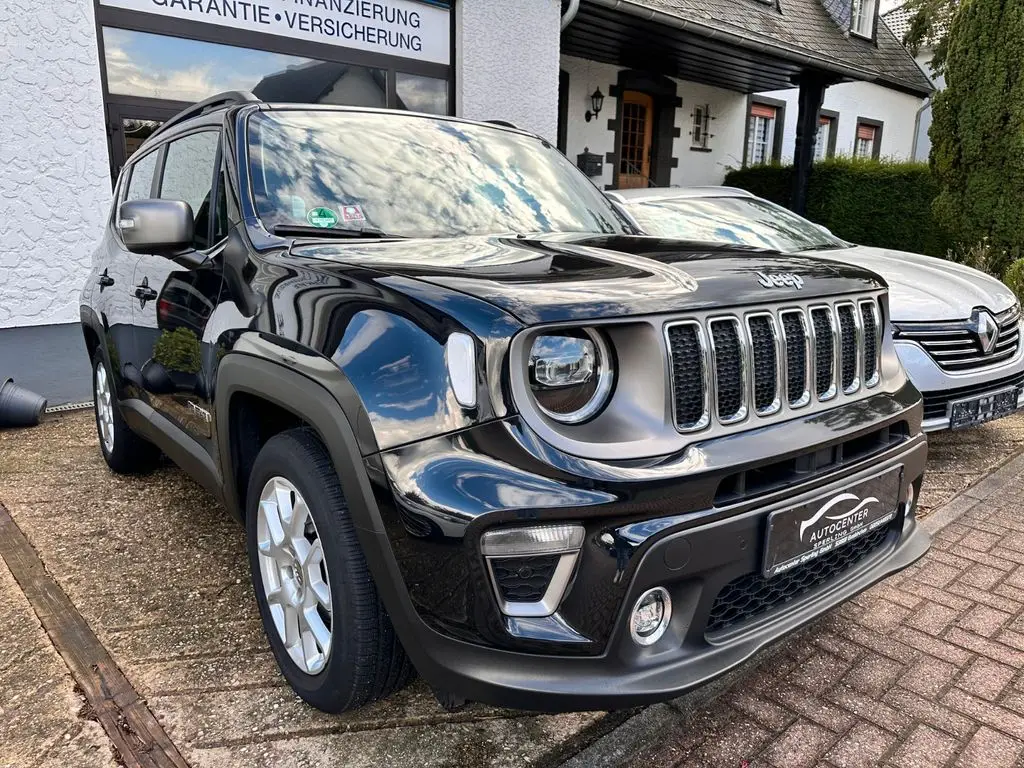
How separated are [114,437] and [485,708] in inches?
107

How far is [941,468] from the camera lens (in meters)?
4.35

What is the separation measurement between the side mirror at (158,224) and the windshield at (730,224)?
305cm

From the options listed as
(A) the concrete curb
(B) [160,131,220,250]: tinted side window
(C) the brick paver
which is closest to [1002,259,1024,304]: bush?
(C) the brick paver

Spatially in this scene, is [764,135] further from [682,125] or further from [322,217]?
[322,217]

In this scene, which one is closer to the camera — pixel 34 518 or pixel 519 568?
pixel 519 568

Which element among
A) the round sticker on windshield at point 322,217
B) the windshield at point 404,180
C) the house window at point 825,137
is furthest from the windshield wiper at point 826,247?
the house window at point 825,137

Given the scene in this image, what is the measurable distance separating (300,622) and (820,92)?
13.6 meters

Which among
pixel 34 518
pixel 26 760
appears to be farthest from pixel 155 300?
pixel 26 760

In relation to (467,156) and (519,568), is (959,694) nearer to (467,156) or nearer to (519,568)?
(519,568)

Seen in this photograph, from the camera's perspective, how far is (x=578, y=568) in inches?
62.8

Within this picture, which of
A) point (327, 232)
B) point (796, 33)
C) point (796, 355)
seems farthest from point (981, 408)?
point (796, 33)

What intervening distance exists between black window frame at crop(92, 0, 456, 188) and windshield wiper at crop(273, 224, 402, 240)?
3889mm

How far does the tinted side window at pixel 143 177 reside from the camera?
12.0 feet

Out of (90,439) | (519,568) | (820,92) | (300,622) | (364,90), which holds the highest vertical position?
(820,92)
